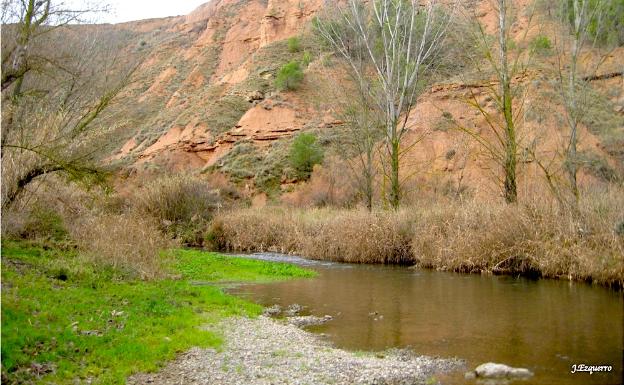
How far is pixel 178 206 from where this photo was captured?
3459 centimetres

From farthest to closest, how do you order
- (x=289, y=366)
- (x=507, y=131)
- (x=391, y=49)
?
(x=391, y=49) < (x=507, y=131) < (x=289, y=366)

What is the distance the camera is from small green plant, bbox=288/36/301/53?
61.4 m

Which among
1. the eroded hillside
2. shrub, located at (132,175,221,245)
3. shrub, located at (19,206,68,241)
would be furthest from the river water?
shrub, located at (132,175,221,245)

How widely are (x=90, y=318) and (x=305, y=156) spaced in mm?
36150

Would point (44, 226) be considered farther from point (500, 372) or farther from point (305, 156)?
point (305, 156)

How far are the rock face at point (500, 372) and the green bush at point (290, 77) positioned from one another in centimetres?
4912

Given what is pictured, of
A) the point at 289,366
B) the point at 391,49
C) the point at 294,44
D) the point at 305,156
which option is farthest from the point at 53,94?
the point at 294,44

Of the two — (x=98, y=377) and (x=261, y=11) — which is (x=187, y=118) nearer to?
(x=261, y=11)

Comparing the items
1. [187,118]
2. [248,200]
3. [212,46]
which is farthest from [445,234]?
[212,46]

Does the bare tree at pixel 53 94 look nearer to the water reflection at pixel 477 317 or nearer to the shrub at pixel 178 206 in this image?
the water reflection at pixel 477 317

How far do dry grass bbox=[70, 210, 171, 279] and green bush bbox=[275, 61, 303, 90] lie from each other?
126 ft

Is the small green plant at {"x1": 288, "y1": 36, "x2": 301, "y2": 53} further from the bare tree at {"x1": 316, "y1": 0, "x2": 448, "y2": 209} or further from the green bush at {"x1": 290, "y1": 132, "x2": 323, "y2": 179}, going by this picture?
the bare tree at {"x1": 316, "y1": 0, "x2": 448, "y2": 209}

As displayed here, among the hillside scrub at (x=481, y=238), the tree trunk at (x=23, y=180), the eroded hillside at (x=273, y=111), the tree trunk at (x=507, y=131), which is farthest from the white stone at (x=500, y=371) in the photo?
the tree trunk at (x=23, y=180)

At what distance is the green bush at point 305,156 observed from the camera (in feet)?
147
